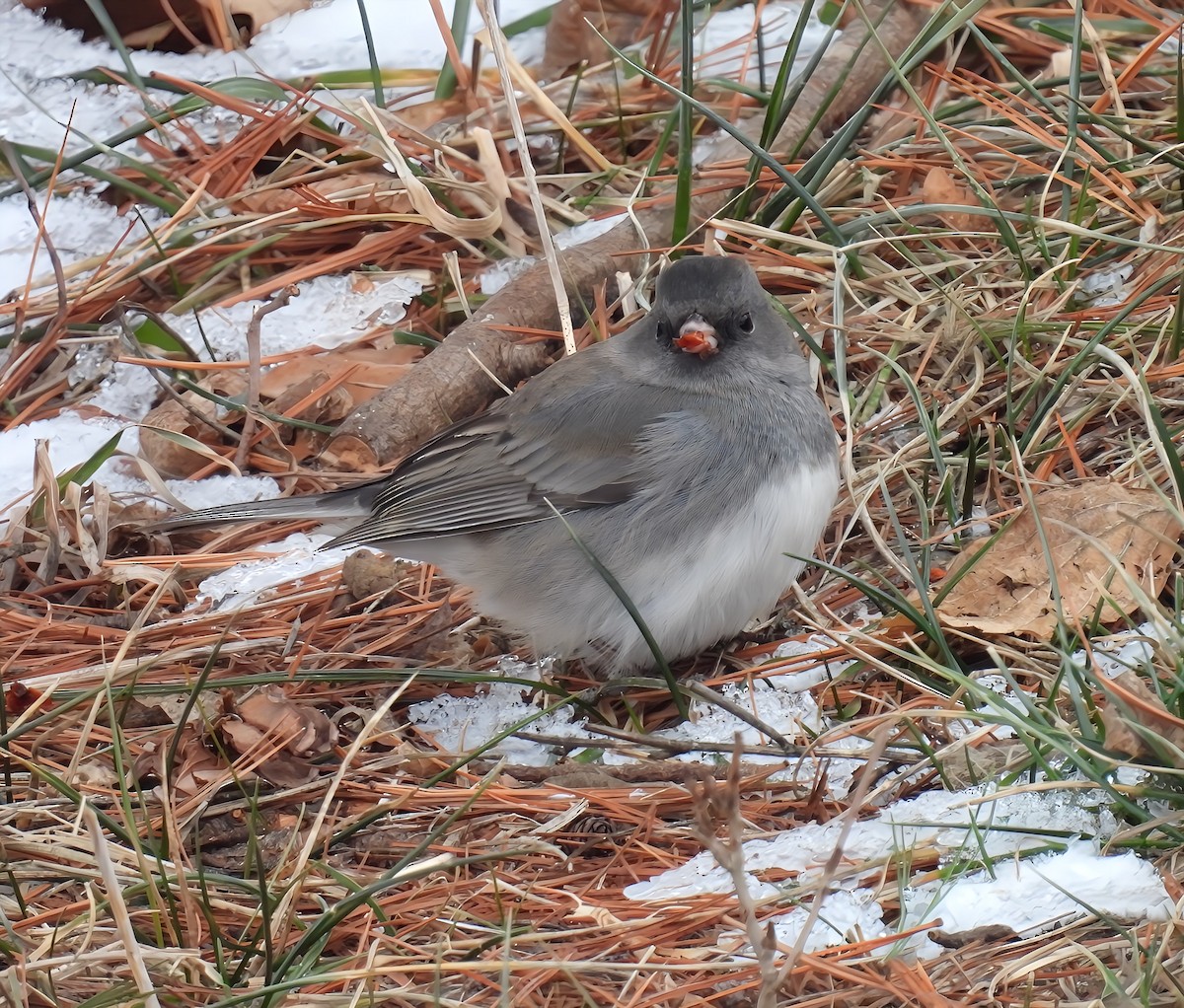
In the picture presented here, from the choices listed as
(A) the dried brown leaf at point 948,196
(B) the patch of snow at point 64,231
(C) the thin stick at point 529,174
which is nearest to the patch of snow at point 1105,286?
(A) the dried brown leaf at point 948,196

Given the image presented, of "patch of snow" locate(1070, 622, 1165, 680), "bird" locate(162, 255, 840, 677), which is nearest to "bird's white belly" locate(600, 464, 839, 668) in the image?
"bird" locate(162, 255, 840, 677)

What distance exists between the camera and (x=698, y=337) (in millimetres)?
2840

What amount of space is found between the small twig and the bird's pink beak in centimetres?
110

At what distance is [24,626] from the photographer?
9.42 ft

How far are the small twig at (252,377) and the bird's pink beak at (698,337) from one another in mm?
1098

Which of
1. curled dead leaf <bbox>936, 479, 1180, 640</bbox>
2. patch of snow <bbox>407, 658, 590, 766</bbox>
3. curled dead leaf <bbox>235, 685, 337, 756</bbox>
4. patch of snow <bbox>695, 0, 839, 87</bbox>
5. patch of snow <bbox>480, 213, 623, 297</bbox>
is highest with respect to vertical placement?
patch of snow <bbox>695, 0, 839, 87</bbox>

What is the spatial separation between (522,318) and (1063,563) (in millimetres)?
1543

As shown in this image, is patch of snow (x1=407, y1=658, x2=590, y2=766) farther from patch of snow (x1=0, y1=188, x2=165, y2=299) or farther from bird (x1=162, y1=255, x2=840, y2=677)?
patch of snow (x1=0, y1=188, x2=165, y2=299)

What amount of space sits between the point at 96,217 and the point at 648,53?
1.74 metres

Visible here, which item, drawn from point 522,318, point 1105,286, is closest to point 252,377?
point 522,318

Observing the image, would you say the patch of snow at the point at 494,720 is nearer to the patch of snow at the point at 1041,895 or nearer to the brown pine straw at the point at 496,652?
the brown pine straw at the point at 496,652

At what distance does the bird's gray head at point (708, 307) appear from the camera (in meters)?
2.86

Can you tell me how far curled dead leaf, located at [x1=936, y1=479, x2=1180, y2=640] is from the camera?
8.15 ft

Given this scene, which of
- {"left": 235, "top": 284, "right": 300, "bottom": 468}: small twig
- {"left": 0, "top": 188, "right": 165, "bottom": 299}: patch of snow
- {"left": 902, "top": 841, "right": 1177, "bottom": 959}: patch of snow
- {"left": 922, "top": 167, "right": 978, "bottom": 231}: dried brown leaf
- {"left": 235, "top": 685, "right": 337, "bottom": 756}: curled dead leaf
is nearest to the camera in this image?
{"left": 902, "top": 841, "right": 1177, "bottom": 959}: patch of snow
